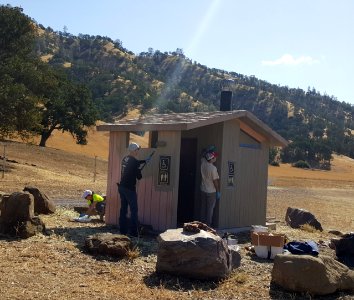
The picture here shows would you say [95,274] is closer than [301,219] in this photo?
Result: Yes

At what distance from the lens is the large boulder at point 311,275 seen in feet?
25.3

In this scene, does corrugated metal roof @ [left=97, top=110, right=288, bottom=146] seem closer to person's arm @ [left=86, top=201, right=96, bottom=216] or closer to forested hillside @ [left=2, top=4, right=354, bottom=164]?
person's arm @ [left=86, top=201, right=96, bottom=216]

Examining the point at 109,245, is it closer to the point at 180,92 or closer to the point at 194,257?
the point at 194,257

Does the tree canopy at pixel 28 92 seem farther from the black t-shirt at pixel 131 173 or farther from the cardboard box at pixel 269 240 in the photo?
the cardboard box at pixel 269 240

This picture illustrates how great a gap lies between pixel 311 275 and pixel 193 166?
6.37 meters

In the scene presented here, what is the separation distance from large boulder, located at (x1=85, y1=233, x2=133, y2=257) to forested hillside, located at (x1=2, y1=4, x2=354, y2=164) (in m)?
66.4

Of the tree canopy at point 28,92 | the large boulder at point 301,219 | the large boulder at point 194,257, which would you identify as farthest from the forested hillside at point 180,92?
the large boulder at point 194,257

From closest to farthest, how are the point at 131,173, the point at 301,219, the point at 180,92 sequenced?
the point at 131,173, the point at 301,219, the point at 180,92

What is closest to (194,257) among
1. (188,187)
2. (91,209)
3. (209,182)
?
(209,182)

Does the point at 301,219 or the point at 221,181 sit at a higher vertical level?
the point at 221,181

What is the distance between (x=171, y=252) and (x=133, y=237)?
3182 millimetres

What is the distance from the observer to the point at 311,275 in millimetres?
7723

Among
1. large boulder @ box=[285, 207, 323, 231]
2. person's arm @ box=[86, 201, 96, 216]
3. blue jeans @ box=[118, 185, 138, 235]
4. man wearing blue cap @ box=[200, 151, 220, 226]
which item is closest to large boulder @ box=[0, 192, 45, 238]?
blue jeans @ box=[118, 185, 138, 235]

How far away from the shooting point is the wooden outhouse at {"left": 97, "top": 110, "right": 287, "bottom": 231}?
483 inches
